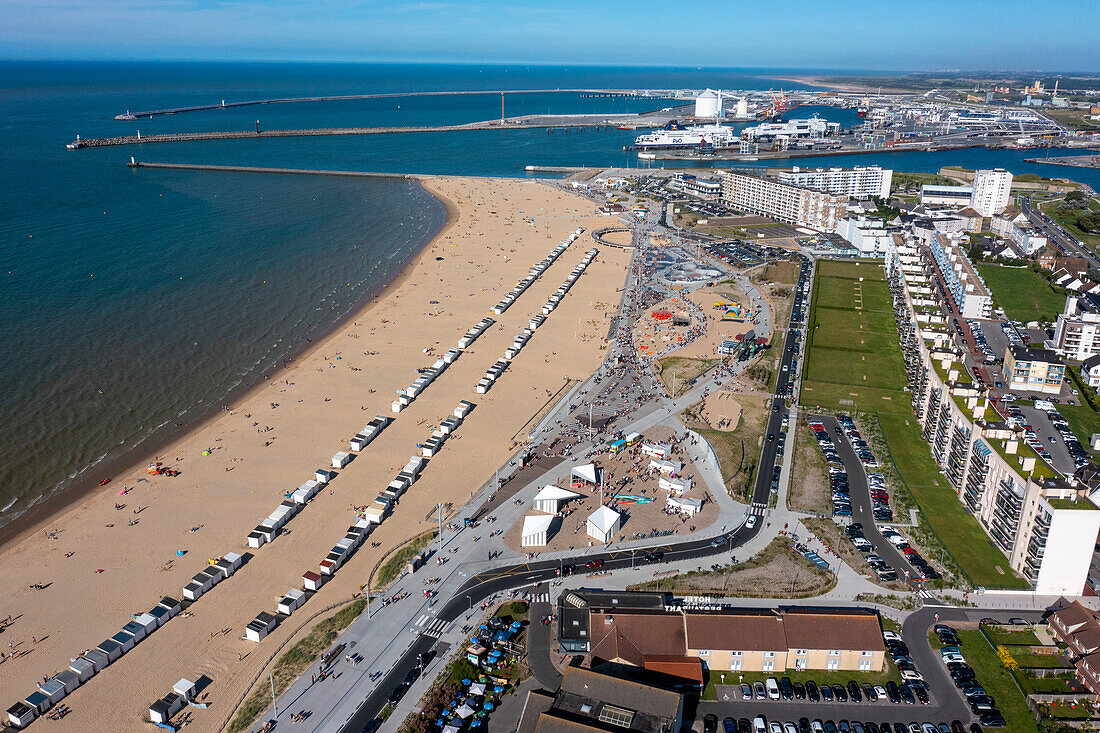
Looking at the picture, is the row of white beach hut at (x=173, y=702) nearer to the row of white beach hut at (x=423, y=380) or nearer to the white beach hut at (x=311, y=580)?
the white beach hut at (x=311, y=580)

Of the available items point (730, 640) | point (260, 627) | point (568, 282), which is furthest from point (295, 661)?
point (568, 282)

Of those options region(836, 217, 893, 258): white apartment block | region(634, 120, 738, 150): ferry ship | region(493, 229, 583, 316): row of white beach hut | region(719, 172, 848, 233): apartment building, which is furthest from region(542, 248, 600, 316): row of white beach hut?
region(634, 120, 738, 150): ferry ship

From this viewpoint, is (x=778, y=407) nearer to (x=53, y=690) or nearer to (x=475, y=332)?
(x=475, y=332)

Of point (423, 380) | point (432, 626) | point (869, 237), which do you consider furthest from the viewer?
point (869, 237)

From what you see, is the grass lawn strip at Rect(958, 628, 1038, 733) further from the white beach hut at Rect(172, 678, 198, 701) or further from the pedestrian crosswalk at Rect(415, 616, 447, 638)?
the white beach hut at Rect(172, 678, 198, 701)

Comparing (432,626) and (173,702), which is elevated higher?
(432,626)

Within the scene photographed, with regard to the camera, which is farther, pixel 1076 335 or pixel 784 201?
pixel 784 201

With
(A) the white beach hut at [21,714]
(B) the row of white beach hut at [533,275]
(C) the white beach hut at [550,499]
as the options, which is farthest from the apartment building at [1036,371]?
(A) the white beach hut at [21,714]
